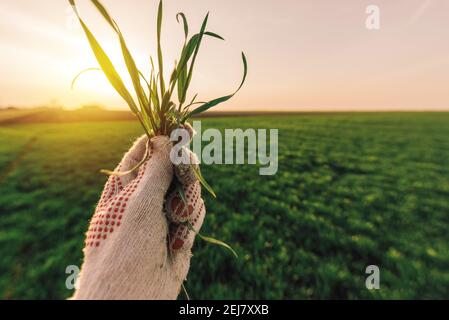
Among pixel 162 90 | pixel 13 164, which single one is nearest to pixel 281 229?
pixel 162 90

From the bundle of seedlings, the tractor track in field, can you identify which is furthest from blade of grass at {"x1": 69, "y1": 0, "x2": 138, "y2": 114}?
the tractor track in field

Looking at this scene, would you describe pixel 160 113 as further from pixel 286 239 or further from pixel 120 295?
A: pixel 286 239

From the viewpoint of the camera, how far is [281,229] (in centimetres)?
438

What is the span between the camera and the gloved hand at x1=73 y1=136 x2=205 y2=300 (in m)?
1.09

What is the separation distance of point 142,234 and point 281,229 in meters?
3.50

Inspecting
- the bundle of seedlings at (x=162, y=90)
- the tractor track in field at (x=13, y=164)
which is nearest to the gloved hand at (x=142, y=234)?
the bundle of seedlings at (x=162, y=90)

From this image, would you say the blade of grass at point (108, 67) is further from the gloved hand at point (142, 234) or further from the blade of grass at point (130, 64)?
the gloved hand at point (142, 234)

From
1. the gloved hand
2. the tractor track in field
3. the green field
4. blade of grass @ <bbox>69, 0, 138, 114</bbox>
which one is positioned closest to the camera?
the gloved hand

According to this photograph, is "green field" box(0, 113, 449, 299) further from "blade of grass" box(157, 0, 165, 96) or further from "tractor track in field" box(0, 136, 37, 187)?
"blade of grass" box(157, 0, 165, 96)

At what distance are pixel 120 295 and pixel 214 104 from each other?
41.3 inches

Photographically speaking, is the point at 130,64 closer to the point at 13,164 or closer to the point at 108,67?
the point at 108,67

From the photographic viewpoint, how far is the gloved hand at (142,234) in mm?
1095

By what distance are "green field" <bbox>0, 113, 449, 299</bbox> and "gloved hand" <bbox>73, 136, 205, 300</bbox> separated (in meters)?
0.69

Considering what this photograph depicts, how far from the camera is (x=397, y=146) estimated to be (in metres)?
13.5
